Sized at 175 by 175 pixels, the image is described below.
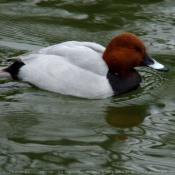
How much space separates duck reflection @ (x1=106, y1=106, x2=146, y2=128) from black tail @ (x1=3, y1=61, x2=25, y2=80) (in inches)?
45.5

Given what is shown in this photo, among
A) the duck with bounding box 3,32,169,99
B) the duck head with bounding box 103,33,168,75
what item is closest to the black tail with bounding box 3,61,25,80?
the duck with bounding box 3,32,169,99

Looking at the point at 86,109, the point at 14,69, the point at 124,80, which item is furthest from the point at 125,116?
the point at 14,69

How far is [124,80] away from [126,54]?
0.93 feet

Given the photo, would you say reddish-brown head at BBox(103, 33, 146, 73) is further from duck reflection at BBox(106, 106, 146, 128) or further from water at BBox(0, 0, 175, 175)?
duck reflection at BBox(106, 106, 146, 128)

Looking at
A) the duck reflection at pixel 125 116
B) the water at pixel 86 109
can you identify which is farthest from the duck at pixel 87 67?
the duck reflection at pixel 125 116

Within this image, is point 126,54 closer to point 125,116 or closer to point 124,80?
point 124,80

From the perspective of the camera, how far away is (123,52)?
6910 mm

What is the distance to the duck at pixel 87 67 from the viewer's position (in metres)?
6.68

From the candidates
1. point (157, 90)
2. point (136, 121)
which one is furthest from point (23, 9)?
point (136, 121)

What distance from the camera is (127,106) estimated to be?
6.62 metres

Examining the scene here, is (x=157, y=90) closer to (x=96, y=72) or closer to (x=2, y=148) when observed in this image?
(x=96, y=72)

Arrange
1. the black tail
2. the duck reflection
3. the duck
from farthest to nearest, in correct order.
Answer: the black tail, the duck, the duck reflection

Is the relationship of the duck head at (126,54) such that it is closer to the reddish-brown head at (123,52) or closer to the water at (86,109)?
the reddish-brown head at (123,52)

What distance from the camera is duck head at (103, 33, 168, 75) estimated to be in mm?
6871
